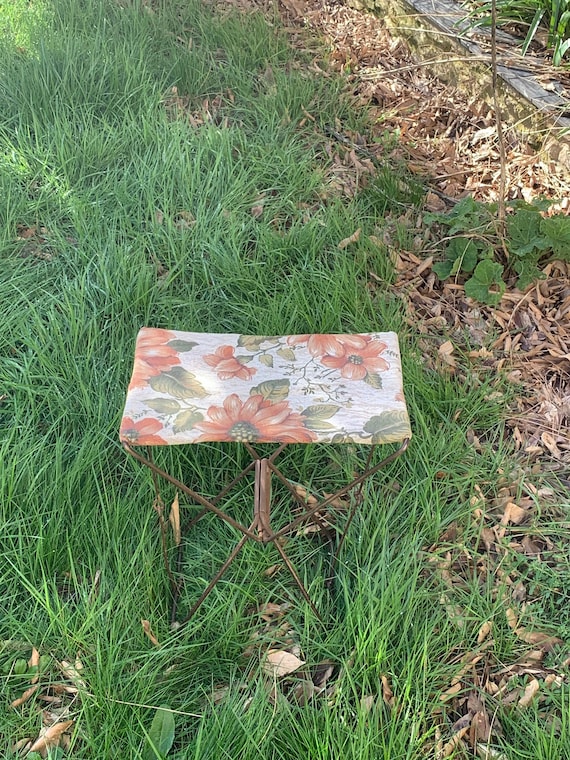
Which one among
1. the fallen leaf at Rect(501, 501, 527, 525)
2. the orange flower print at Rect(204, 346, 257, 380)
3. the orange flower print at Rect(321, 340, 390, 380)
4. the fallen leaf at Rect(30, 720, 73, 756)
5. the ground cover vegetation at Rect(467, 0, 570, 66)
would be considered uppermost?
the ground cover vegetation at Rect(467, 0, 570, 66)

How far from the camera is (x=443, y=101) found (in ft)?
11.8

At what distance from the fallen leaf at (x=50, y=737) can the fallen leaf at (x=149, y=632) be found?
0.78 feet

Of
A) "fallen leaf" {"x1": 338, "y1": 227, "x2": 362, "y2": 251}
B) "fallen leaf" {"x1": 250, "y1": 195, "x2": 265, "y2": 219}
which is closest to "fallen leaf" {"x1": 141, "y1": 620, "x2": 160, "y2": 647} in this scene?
"fallen leaf" {"x1": 338, "y1": 227, "x2": 362, "y2": 251}

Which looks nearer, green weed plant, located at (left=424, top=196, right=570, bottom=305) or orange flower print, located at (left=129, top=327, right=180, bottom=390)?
orange flower print, located at (left=129, top=327, right=180, bottom=390)

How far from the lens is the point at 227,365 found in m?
1.63

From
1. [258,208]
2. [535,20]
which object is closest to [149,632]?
[258,208]

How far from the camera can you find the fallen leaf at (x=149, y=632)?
5.25 feet

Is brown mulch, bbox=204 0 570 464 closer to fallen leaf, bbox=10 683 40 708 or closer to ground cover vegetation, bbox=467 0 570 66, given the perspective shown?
ground cover vegetation, bbox=467 0 570 66

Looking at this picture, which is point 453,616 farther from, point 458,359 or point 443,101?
point 443,101

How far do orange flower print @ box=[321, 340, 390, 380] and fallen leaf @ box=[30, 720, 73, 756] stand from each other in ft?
3.26

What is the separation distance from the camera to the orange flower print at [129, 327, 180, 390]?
1.55 metres

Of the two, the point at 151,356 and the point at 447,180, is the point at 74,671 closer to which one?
the point at 151,356

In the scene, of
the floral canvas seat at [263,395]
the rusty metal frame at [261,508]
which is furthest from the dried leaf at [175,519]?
the floral canvas seat at [263,395]

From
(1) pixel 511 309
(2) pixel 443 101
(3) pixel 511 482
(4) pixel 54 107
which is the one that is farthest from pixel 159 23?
(3) pixel 511 482
